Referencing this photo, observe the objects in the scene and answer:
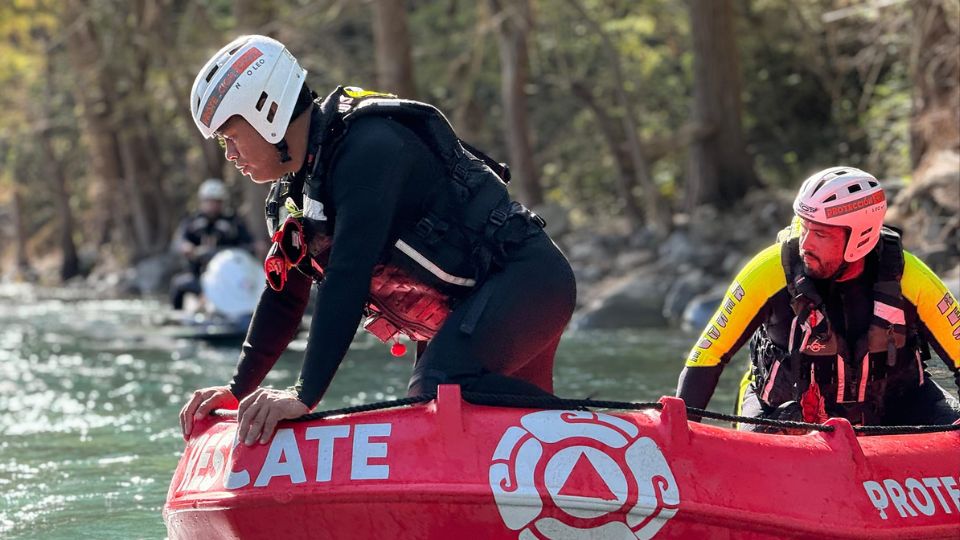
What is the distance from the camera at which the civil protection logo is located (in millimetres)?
3783

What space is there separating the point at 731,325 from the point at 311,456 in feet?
5.83

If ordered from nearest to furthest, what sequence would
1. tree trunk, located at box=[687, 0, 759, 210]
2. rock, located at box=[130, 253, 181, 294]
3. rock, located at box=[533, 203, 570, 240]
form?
1. tree trunk, located at box=[687, 0, 759, 210]
2. rock, located at box=[533, 203, 570, 240]
3. rock, located at box=[130, 253, 181, 294]

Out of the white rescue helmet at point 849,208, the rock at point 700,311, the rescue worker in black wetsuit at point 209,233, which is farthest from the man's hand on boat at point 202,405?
the rescue worker in black wetsuit at point 209,233

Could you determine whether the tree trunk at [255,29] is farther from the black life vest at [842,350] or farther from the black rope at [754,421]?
the black rope at [754,421]

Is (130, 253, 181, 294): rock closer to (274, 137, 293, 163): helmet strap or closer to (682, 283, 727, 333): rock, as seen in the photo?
(682, 283, 727, 333): rock

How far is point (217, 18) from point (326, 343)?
23.3 m

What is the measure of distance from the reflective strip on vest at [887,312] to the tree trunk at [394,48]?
13.5 metres

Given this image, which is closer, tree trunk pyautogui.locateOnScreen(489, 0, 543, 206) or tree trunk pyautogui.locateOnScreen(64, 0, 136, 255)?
tree trunk pyautogui.locateOnScreen(489, 0, 543, 206)

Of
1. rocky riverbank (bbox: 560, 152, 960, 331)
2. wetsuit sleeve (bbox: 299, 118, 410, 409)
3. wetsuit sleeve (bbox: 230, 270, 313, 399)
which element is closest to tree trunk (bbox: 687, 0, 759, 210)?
rocky riverbank (bbox: 560, 152, 960, 331)

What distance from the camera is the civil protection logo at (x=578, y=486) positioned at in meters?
3.78

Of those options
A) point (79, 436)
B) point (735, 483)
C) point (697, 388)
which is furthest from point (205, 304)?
point (735, 483)

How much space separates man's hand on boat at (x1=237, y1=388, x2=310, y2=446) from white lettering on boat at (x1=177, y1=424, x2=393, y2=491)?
0.04m

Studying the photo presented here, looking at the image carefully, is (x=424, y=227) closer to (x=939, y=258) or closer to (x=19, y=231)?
(x=939, y=258)

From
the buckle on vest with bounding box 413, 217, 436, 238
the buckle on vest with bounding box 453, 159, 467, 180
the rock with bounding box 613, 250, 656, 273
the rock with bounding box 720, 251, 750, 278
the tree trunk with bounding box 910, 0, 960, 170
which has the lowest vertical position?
the buckle on vest with bounding box 413, 217, 436, 238
